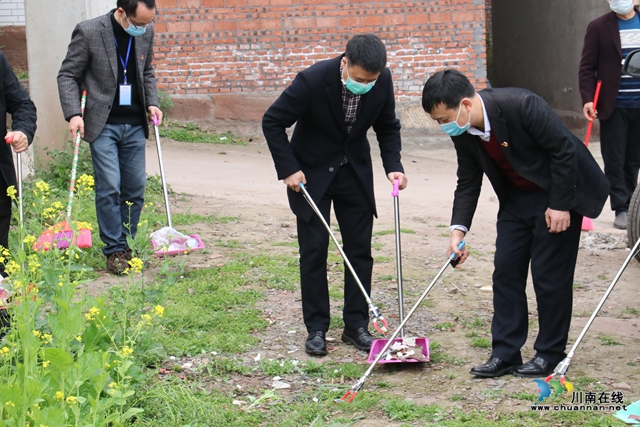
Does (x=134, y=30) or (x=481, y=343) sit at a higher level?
(x=134, y=30)

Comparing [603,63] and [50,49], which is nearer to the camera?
[603,63]

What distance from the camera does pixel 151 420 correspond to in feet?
12.2

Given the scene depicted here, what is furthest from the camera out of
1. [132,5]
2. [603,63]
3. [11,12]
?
[11,12]

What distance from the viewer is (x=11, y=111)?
5.12 m

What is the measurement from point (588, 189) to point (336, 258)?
2.86 m

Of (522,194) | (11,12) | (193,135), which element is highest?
(11,12)

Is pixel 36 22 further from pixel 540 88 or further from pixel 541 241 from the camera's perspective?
pixel 540 88

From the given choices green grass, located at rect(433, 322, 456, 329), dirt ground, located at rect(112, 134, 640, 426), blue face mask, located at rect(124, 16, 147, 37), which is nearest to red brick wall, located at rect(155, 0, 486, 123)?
dirt ground, located at rect(112, 134, 640, 426)

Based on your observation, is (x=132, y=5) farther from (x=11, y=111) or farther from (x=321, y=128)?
(x=321, y=128)

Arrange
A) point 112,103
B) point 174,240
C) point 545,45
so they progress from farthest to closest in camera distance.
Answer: point 545,45 < point 174,240 < point 112,103

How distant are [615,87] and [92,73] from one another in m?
4.48

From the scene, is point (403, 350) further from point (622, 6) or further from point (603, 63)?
point (622, 6)

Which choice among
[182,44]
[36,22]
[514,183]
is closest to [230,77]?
[182,44]

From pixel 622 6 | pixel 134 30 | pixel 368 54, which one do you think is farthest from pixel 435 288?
pixel 622 6
